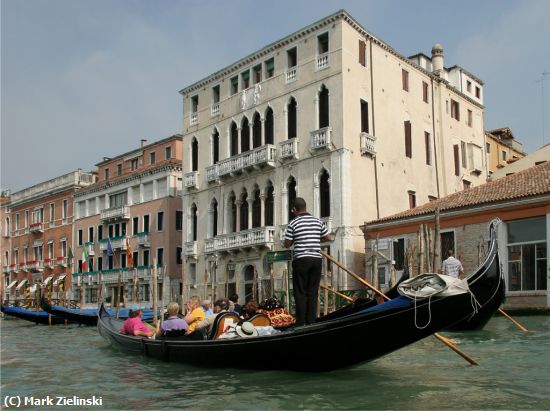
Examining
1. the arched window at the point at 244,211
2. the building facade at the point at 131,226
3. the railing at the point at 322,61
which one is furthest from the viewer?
the building facade at the point at 131,226

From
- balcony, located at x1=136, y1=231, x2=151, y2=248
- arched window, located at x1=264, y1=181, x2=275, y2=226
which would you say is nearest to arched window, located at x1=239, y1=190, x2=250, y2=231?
arched window, located at x1=264, y1=181, x2=275, y2=226

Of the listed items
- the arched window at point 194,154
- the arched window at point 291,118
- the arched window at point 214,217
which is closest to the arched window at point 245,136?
the arched window at point 291,118

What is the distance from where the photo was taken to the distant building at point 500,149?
2456cm

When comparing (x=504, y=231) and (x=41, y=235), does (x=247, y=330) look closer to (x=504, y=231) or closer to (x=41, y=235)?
(x=504, y=231)

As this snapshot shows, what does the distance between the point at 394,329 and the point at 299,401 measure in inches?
36.1

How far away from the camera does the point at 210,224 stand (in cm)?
2100

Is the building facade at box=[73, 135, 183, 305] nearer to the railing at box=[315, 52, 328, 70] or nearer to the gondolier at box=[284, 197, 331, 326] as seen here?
the railing at box=[315, 52, 328, 70]

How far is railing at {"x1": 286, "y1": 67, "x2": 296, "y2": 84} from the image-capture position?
1842cm

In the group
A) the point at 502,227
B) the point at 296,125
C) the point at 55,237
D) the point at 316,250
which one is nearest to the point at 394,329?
the point at 316,250

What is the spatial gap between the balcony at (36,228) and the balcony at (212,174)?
14.3 meters

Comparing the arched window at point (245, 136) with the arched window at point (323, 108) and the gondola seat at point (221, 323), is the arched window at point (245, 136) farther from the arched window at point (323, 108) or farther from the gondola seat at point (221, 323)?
the gondola seat at point (221, 323)

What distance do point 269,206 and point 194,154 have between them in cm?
423

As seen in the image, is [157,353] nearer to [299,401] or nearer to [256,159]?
[299,401]

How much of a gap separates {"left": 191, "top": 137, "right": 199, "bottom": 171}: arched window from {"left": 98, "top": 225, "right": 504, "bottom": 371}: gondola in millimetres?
15967
